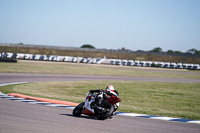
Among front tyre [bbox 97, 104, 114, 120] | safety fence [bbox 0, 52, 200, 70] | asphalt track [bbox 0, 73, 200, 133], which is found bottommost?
asphalt track [bbox 0, 73, 200, 133]

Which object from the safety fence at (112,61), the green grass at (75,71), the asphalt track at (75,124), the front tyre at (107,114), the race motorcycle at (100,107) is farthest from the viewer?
the safety fence at (112,61)

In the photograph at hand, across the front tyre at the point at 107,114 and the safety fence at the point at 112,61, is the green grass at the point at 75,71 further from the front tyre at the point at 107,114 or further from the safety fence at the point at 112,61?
the front tyre at the point at 107,114

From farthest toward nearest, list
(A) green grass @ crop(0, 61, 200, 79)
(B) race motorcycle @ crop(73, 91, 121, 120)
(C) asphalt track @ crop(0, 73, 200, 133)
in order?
1. (A) green grass @ crop(0, 61, 200, 79)
2. (B) race motorcycle @ crop(73, 91, 121, 120)
3. (C) asphalt track @ crop(0, 73, 200, 133)

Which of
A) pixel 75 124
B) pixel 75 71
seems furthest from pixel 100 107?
pixel 75 71

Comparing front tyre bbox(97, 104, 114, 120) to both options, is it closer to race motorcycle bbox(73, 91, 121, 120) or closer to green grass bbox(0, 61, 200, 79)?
race motorcycle bbox(73, 91, 121, 120)

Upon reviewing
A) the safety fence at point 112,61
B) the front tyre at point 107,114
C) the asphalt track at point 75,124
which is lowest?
the asphalt track at point 75,124

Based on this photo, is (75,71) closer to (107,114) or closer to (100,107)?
(100,107)

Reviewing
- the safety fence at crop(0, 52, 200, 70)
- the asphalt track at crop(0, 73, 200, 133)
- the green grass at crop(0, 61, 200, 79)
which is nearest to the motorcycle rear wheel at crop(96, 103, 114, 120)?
the asphalt track at crop(0, 73, 200, 133)

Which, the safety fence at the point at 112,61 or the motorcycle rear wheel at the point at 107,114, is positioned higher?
the safety fence at the point at 112,61

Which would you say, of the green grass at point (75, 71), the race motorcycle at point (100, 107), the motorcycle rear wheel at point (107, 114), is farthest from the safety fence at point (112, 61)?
the motorcycle rear wheel at point (107, 114)

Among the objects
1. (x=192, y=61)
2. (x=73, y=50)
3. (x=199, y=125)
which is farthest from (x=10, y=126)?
(x=73, y=50)

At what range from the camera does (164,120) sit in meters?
9.10

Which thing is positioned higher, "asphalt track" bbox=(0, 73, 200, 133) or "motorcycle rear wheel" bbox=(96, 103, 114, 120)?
"motorcycle rear wheel" bbox=(96, 103, 114, 120)

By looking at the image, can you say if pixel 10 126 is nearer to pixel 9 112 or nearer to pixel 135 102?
pixel 9 112
